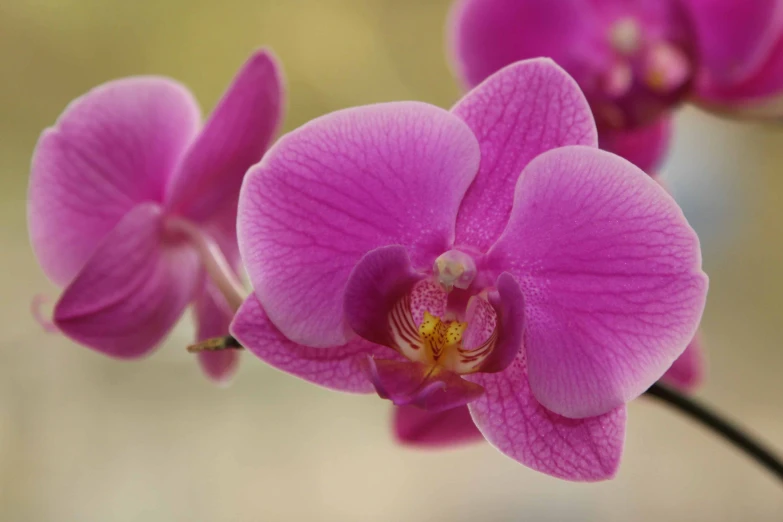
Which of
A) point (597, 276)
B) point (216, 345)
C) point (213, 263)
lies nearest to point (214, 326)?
point (213, 263)

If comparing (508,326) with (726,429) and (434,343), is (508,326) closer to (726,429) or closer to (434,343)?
(434,343)

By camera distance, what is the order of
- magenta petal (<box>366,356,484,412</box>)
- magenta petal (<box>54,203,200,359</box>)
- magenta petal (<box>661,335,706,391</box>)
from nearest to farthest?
magenta petal (<box>366,356,484,412</box>) → magenta petal (<box>54,203,200,359</box>) → magenta petal (<box>661,335,706,391</box>)

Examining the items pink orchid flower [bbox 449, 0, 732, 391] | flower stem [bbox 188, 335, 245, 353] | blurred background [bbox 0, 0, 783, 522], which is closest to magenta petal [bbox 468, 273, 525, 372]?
flower stem [bbox 188, 335, 245, 353]

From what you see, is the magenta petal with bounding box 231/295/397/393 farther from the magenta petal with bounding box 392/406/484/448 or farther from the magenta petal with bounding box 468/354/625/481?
the magenta petal with bounding box 392/406/484/448

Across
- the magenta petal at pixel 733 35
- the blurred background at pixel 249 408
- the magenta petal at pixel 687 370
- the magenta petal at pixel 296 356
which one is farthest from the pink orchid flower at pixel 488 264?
the blurred background at pixel 249 408

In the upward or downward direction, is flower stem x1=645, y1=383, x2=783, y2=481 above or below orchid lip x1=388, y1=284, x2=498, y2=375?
below

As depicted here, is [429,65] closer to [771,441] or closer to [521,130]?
[771,441]

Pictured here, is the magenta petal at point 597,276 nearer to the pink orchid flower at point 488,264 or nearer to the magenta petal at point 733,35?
the pink orchid flower at point 488,264
